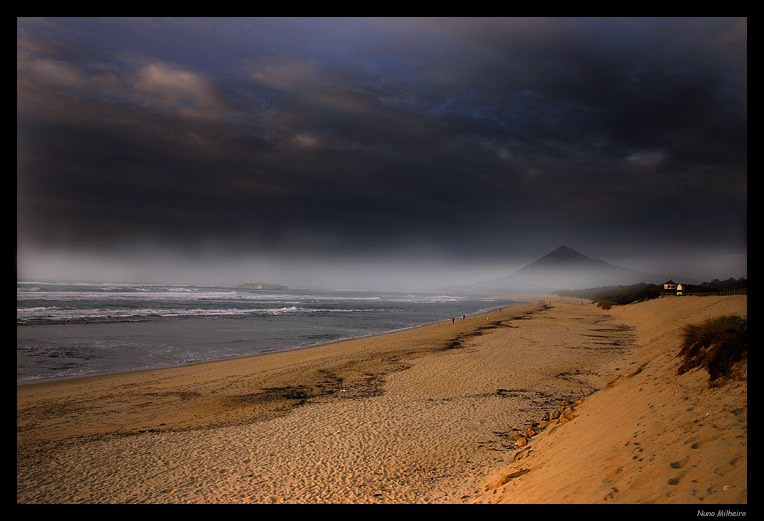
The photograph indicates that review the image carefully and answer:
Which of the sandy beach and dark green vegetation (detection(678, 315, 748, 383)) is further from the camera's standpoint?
dark green vegetation (detection(678, 315, 748, 383))

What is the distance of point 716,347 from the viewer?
5.78 meters

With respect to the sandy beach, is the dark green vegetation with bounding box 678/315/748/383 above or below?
above

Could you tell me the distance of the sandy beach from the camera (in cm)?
400

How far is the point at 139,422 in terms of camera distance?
24.8ft

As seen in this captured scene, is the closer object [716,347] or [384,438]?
[716,347]

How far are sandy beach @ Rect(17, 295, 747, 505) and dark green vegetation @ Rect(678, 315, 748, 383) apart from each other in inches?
15.8

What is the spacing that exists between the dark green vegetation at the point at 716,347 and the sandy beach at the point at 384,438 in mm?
400

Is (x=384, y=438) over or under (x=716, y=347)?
under

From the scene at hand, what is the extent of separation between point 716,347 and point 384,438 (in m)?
6.10

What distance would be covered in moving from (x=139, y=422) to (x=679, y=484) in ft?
30.9

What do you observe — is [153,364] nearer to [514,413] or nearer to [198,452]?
[198,452]

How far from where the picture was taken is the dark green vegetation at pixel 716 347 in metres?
5.40

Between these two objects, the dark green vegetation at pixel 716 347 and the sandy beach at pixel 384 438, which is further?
the dark green vegetation at pixel 716 347

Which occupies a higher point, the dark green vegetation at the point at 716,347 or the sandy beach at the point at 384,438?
the dark green vegetation at the point at 716,347
